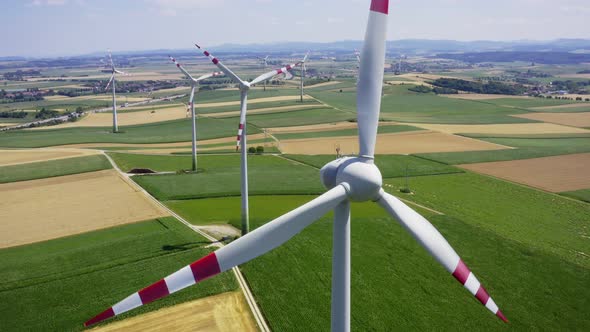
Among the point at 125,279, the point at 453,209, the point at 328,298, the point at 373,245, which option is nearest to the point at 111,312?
the point at 328,298

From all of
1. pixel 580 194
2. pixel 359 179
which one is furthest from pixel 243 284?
pixel 580 194

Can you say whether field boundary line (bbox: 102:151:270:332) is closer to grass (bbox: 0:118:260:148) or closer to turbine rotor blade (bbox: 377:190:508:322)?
turbine rotor blade (bbox: 377:190:508:322)

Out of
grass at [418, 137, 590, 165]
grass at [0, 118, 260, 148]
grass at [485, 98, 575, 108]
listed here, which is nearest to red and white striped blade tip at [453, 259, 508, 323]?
grass at [418, 137, 590, 165]

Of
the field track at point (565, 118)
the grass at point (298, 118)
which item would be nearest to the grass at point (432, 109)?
the field track at point (565, 118)

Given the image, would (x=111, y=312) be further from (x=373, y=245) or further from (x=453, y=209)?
(x=453, y=209)

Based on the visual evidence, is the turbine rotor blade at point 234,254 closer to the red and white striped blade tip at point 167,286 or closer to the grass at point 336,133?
the red and white striped blade tip at point 167,286

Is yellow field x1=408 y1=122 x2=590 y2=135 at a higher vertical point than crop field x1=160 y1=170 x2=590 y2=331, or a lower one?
higher
